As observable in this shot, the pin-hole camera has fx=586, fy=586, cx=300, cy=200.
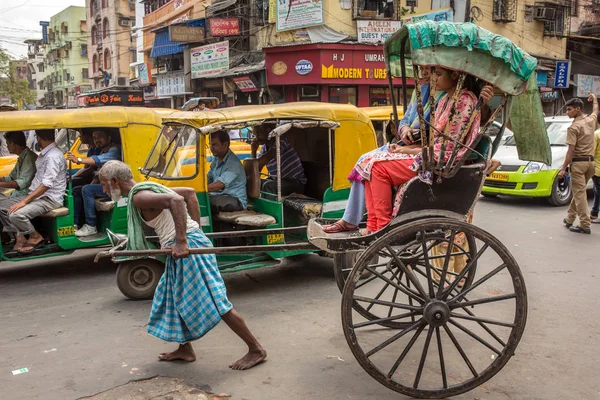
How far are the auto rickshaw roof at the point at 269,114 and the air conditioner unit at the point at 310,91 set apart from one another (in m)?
16.1

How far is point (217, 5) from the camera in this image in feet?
84.1

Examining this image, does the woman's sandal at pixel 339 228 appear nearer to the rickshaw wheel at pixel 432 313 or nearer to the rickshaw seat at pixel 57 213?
the rickshaw wheel at pixel 432 313

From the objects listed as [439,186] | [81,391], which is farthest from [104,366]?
[439,186]

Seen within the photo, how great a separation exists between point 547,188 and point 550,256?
12.3ft

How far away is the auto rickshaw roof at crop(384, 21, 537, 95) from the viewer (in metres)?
3.60

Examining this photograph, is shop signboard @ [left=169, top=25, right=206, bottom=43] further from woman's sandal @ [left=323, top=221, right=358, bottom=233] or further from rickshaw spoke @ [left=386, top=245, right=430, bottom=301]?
rickshaw spoke @ [left=386, top=245, right=430, bottom=301]

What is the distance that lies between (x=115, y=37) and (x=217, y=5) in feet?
79.5

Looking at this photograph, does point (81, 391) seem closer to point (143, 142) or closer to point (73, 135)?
point (143, 142)

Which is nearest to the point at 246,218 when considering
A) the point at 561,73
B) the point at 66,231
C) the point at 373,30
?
the point at 66,231

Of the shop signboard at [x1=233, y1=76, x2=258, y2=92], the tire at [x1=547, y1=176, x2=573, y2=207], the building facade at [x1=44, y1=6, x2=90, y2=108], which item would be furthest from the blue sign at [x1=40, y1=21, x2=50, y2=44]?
the tire at [x1=547, y1=176, x2=573, y2=207]

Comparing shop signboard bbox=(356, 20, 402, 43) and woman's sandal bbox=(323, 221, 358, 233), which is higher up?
shop signboard bbox=(356, 20, 402, 43)

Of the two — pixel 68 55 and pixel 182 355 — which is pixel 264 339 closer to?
pixel 182 355

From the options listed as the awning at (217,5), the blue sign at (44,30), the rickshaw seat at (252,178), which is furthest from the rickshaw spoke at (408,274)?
the blue sign at (44,30)

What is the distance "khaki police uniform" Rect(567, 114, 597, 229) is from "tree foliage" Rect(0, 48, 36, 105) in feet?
103
